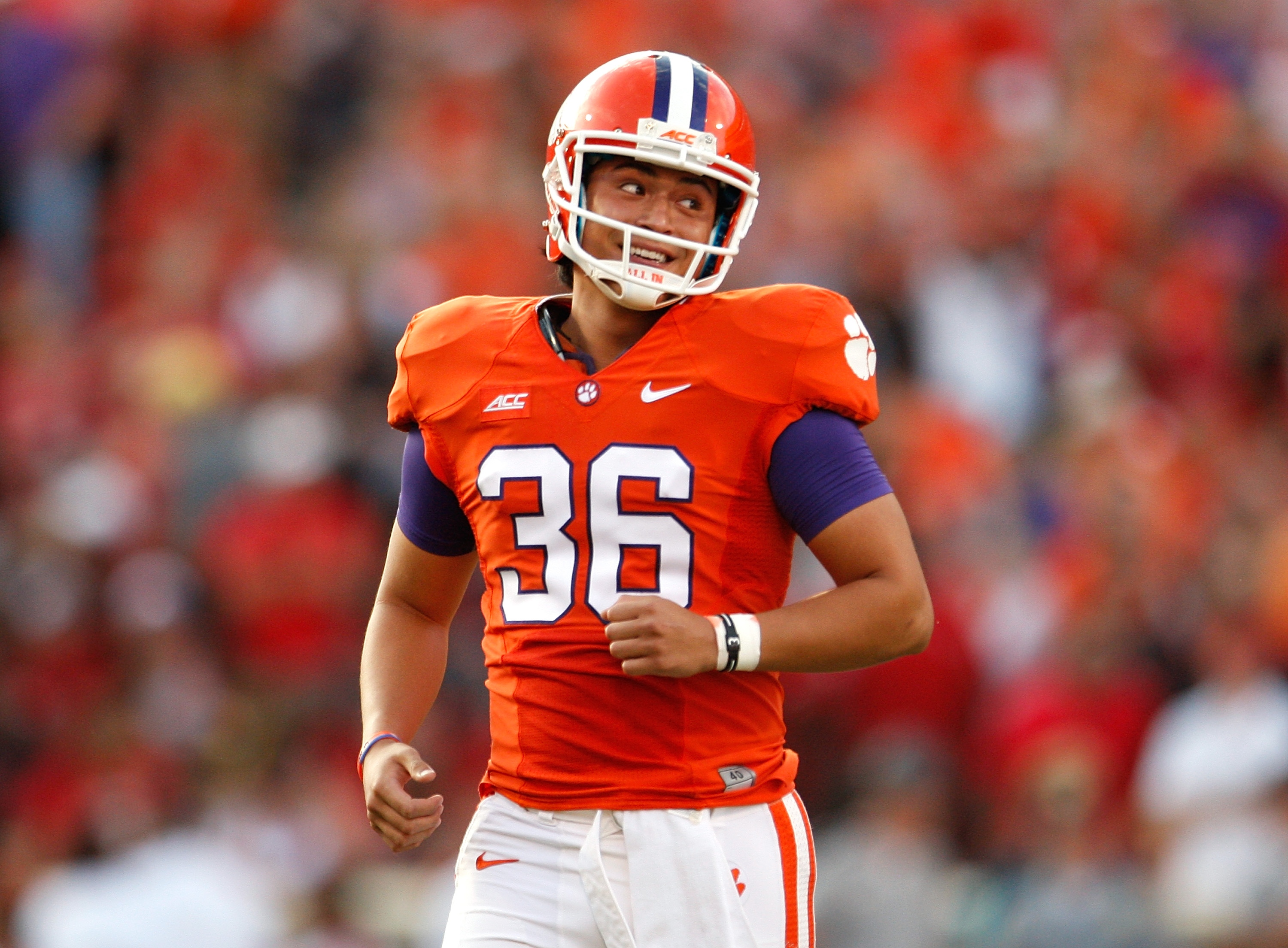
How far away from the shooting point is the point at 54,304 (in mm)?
8312

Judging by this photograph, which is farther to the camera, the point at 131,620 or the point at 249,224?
the point at 249,224

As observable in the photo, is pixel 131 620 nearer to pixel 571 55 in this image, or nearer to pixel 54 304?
pixel 54 304

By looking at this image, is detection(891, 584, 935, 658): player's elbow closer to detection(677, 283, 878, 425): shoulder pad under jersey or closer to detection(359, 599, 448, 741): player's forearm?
detection(677, 283, 878, 425): shoulder pad under jersey

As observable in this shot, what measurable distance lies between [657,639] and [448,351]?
Result: 2.19 feet

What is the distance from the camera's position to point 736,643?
8.87ft

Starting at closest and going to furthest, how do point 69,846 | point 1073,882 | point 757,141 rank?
point 1073,882, point 69,846, point 757,141

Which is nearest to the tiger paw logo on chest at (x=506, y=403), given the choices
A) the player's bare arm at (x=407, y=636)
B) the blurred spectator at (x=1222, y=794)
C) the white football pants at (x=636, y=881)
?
the player's bare arm at (x=407, y=636)

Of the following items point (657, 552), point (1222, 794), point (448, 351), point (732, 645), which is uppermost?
point (448, 351)

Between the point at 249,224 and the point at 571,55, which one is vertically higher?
the point at 571,55

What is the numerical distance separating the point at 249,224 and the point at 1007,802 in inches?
180

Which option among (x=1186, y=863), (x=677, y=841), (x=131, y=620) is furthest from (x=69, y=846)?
(x=677, y=841)

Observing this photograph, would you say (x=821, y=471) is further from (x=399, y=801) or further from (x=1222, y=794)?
(x=1222, y=794)

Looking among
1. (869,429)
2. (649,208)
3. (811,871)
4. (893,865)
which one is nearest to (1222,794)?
(893,865)

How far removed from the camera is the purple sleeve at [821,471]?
2.79 m
